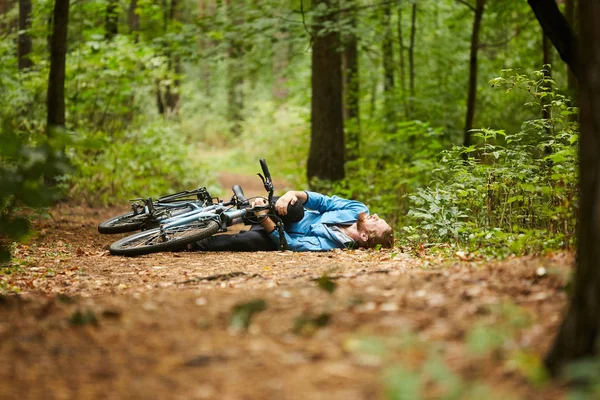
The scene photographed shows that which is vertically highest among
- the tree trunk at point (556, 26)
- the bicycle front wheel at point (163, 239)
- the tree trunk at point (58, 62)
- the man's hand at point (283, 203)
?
the tree trunk at point (58, 62)

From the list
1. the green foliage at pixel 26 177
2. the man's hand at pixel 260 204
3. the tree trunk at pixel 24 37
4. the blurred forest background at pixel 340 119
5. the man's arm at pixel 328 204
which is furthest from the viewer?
A: the tree trunk at pixel 24 37

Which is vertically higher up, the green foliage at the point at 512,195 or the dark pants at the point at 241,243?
the green foliage at the point at 512,195

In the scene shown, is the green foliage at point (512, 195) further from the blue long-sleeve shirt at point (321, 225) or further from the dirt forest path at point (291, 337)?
the dirt forest path at point (291, 337)

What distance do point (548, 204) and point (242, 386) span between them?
429 centimetres

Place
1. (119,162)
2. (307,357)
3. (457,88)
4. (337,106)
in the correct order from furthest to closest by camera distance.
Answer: (457,88) < (119,162) < (337,106) < (307,357)

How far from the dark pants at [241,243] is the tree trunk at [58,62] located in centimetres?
361

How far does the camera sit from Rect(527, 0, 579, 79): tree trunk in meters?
4.32

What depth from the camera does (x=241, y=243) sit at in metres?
7.47

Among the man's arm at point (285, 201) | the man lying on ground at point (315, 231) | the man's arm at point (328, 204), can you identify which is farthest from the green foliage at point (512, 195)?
the man's arm at point (285, 201)

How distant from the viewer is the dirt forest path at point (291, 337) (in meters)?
2.54

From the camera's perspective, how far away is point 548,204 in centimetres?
585

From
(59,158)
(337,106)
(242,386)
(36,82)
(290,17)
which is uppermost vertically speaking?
(290,17)

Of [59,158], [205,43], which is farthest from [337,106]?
[205,43]

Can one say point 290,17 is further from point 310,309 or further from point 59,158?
point 310,309
